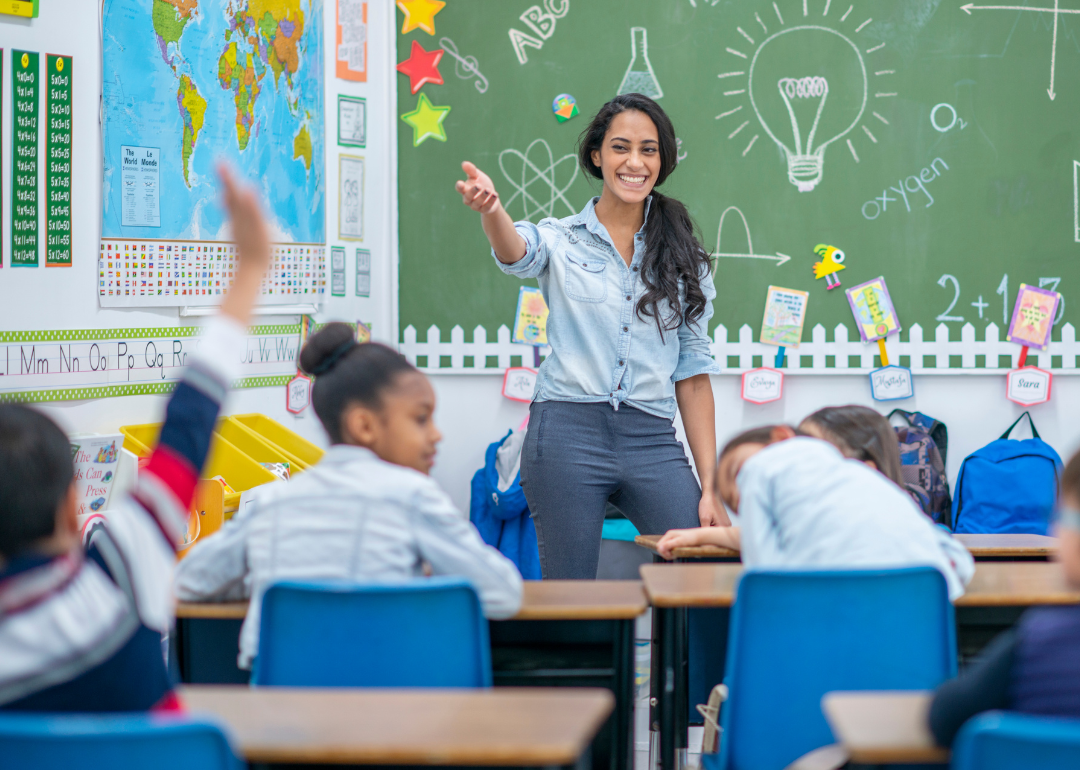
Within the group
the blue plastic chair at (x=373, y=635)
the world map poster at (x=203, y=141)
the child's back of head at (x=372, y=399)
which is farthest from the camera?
the world map poster at (x=203, y=141)

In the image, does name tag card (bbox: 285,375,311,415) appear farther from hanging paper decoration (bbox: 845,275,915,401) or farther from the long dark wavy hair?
hanging paper decoration (bbox: 845,275,915,401)

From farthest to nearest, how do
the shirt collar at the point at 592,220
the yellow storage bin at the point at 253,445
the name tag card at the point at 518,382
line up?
the name tag card at the point at 518,382 → the yellow storage bin at the point at 253,445 → the shirt collar at the point at 592,220

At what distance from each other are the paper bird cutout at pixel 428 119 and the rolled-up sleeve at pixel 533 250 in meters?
1.63

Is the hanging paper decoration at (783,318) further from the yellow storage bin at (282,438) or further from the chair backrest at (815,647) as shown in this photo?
the chair backrest at (815,647)

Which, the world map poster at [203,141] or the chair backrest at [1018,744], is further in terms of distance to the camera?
the world map poster at [203,141]

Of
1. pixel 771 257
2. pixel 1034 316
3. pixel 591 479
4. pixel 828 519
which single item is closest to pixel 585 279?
pixel 591 479

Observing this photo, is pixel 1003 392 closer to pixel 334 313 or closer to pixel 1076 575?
pixel 334 313

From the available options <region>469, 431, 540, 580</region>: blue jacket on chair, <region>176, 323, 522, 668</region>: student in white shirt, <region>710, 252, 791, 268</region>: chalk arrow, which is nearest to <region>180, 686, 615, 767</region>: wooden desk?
<region>176, 323, 522, 668</region>: student in white shirt

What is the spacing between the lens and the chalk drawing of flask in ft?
12.4

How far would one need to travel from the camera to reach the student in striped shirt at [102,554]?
3.32 feet

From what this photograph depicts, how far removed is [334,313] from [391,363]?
2117 millimetres

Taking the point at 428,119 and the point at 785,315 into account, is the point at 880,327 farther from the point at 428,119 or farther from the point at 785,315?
the point at 428,119

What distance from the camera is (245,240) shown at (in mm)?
1126

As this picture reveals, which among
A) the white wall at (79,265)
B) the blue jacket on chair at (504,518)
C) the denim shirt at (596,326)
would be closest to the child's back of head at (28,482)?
the white wall at (79,265)
